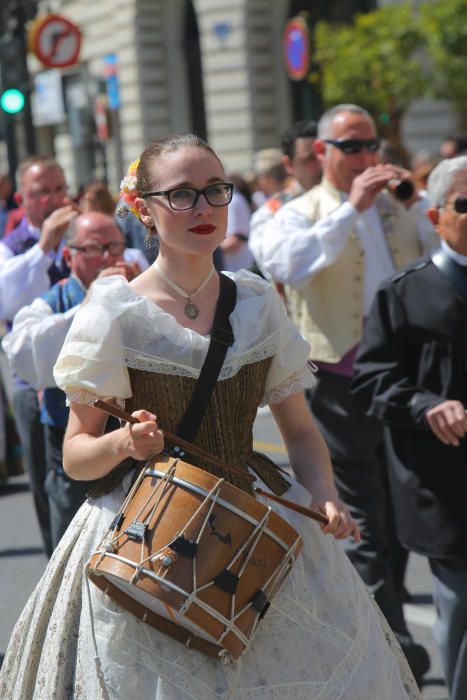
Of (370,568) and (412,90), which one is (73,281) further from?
(412,90)

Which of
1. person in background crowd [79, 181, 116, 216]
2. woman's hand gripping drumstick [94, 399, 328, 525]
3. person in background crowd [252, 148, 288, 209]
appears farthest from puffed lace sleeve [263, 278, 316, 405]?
person in background crowd [252, 148, 288, 209]

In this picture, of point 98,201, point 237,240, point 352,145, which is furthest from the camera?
point 237,240

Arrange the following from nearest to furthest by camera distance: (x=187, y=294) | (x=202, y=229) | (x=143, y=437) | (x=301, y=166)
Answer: (x=143, y=437) → (x=202, y=229) → (x=187, y=294) → (x=301, y=166)

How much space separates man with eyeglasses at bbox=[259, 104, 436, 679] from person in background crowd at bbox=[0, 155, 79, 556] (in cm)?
96

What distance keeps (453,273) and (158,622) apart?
1.76m

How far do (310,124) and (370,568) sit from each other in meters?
3.37

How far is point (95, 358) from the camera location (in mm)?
3189

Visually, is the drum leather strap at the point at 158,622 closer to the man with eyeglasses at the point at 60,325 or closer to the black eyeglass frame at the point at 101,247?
the man with eyeglasses at the point at 60,325

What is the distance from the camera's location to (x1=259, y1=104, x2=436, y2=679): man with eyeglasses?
5.50 metres

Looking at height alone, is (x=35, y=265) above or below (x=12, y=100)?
below

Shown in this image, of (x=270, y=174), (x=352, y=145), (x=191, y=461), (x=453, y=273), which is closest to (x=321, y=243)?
(x=352, y=145)

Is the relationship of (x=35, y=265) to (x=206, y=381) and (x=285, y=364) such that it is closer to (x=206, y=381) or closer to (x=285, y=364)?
(x=285, y=364)

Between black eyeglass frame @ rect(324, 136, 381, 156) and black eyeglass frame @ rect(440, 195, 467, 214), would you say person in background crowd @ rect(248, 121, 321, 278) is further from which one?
black eyeglass frame @ rect(440, 195, 467, 214)

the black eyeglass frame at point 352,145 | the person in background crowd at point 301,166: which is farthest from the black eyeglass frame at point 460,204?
the person in background crowd at point 301,166
